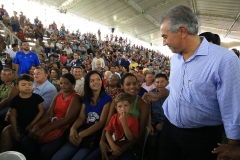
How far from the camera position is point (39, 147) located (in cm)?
224

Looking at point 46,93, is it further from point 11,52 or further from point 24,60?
point 11,52

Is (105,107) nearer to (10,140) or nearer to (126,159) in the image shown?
(126,159)

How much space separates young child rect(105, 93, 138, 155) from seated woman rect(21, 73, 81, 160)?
64 centimetres

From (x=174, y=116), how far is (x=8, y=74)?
3263mm

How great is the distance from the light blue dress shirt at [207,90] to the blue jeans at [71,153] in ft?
3.78

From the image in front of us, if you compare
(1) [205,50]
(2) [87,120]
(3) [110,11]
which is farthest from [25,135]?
(3) [110,11]

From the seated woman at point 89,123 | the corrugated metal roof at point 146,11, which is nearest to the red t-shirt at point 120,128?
the seated woman at point 89,123

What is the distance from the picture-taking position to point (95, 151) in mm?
1962

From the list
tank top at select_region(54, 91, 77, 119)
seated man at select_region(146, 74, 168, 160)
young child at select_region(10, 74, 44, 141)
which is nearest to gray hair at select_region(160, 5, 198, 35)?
seated man at select_region(146, 74, 168, 160)

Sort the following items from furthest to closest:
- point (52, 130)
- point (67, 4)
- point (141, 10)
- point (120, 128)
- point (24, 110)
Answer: point (141, 10) < point (67, 4) < point (24, 110) < point (52, 130) < point (120, 128)

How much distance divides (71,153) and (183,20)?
72.3 inches

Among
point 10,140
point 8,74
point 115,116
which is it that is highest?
point 8,74

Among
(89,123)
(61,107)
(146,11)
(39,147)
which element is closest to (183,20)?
(89,123)

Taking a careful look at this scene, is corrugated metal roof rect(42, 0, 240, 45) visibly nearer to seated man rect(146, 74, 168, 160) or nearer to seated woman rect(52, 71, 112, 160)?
seated man rect(146, 74, 168, 160)
